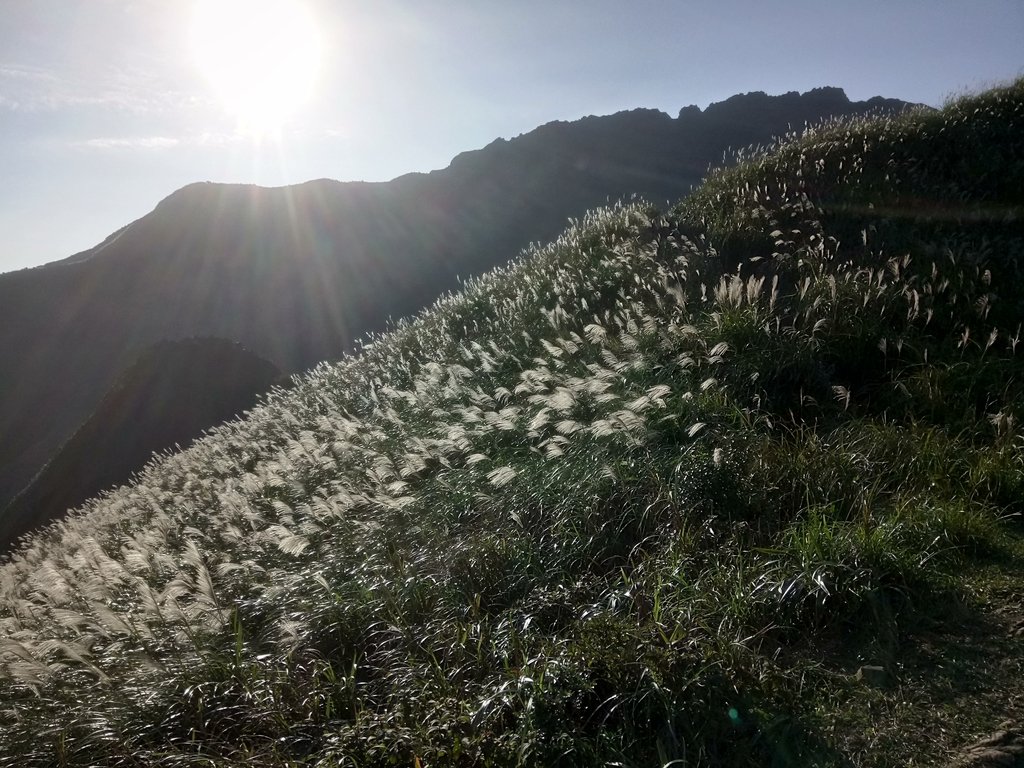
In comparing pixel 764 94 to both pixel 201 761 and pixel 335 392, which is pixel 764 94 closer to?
pixel 335 392

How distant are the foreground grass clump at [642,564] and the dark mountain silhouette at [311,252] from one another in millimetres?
51233

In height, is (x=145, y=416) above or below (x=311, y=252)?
below

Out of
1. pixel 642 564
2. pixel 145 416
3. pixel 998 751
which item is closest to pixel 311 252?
pixel 145 416

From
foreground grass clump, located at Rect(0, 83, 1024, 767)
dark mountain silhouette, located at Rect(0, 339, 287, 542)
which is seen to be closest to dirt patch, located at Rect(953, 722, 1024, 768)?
foreground grass clump, located at Rect(0, 83, 1024, 767)

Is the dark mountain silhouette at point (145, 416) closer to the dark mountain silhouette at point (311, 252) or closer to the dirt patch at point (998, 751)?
the dirt patch at point (998, 751)

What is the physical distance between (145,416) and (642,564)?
24689mm

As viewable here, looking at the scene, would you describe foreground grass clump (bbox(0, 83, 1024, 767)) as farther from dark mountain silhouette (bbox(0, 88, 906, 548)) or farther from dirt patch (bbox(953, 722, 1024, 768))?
dark mountain silhouette (bbox(0, 88, 906, 548))

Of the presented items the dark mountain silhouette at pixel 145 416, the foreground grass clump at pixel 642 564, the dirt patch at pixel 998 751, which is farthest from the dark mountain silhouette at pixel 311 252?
the dirt patch at pixel 998 751

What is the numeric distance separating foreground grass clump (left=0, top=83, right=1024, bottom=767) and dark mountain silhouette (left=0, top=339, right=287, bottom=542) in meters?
17.8

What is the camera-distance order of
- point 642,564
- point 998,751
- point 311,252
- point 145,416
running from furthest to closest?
1. point 311,252
2. point 145,416
3. point 642,564
4. point 998,751

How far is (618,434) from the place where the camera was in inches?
171

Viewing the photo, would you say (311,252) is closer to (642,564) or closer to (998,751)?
(642,564)

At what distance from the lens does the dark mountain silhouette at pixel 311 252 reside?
187 ft

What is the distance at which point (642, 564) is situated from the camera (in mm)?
3254
